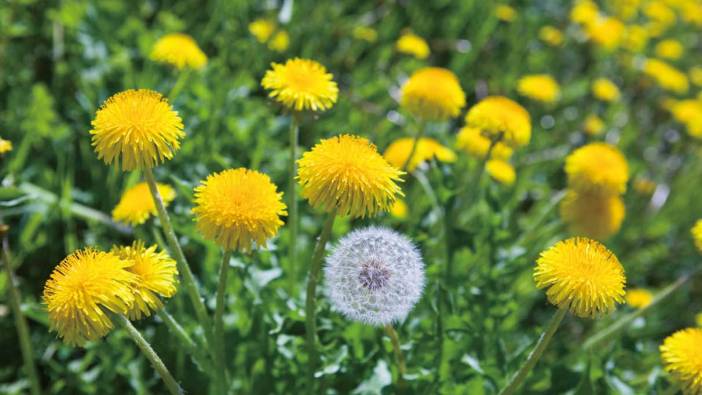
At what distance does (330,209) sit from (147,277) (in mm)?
385

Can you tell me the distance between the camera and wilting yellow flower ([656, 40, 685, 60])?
15.1ft

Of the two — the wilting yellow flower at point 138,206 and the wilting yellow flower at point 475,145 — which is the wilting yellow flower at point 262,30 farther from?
the wilting yellow flower at point 138,206

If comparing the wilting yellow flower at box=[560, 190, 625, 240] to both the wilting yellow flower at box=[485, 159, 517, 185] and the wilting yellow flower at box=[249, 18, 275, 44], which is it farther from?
the wilting yellow flower at box=[249, 18, 275, 44]

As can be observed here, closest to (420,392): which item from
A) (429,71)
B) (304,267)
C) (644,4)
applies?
(304,267)

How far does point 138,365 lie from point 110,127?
99 cm

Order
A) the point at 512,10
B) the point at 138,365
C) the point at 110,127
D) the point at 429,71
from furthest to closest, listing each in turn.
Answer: the point at 512,10 → the point at 429,71 → the point at 138,365 → the point at 110,127

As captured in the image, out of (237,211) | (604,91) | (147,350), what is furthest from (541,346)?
(604,91)

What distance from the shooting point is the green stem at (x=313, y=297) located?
60.1 inches

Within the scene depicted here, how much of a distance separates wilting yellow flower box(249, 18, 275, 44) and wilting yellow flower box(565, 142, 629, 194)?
147 cm

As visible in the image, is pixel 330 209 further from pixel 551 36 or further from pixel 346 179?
pixel 551 36

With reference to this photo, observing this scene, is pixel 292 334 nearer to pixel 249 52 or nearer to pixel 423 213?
pixel 423 213

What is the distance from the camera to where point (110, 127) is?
1.42m

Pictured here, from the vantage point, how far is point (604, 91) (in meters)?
3.97

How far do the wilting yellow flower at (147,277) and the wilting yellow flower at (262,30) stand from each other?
1884 mm
